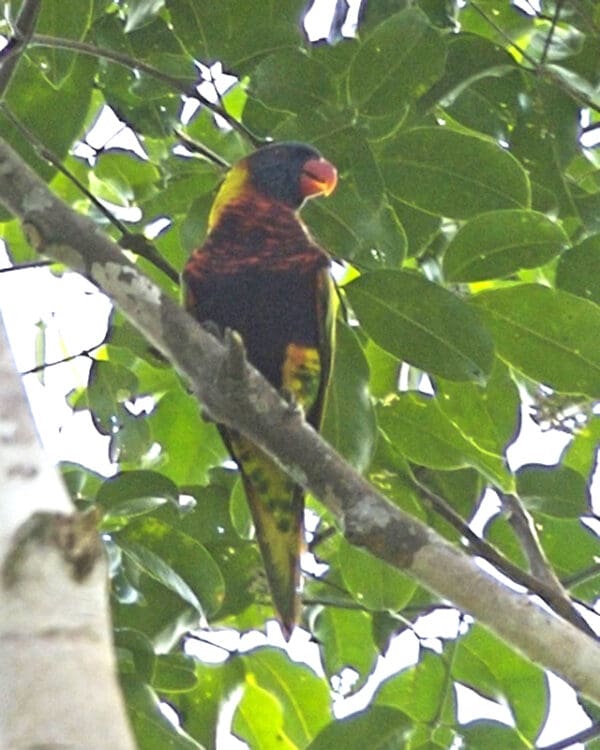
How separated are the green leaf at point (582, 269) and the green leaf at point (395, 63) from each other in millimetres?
278

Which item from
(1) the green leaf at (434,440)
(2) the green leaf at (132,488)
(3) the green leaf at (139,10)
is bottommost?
(2) the green leaf at (132,488)

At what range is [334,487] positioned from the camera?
1.29m

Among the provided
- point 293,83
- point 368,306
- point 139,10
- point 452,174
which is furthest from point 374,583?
point 139,10

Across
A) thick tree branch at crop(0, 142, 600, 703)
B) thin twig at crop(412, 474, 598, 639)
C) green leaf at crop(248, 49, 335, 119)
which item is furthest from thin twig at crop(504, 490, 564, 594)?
green leaf at crop(248, 49, 335, 119)

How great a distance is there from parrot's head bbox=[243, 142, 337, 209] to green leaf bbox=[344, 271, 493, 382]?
18 cm

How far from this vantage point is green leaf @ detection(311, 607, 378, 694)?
6.50 ft

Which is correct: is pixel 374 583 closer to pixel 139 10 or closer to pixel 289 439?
pixel 289 439

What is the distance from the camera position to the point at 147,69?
5.31 feet

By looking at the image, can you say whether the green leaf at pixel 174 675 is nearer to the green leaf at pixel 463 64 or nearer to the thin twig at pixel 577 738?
the thin twig at pixel 577 738

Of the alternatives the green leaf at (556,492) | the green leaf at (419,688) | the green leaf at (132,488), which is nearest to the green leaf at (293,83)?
the green leaf at (132,488)

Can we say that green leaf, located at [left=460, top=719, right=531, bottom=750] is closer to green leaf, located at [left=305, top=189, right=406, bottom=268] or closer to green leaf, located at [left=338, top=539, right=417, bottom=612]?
green leaf, located at [left=338, top=539, right=417, bottom=612]

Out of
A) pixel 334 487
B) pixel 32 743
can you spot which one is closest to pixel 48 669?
pixel 32 743

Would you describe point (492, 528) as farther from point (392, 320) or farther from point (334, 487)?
point (334, 487)

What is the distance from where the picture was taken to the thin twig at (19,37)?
4.58ft
